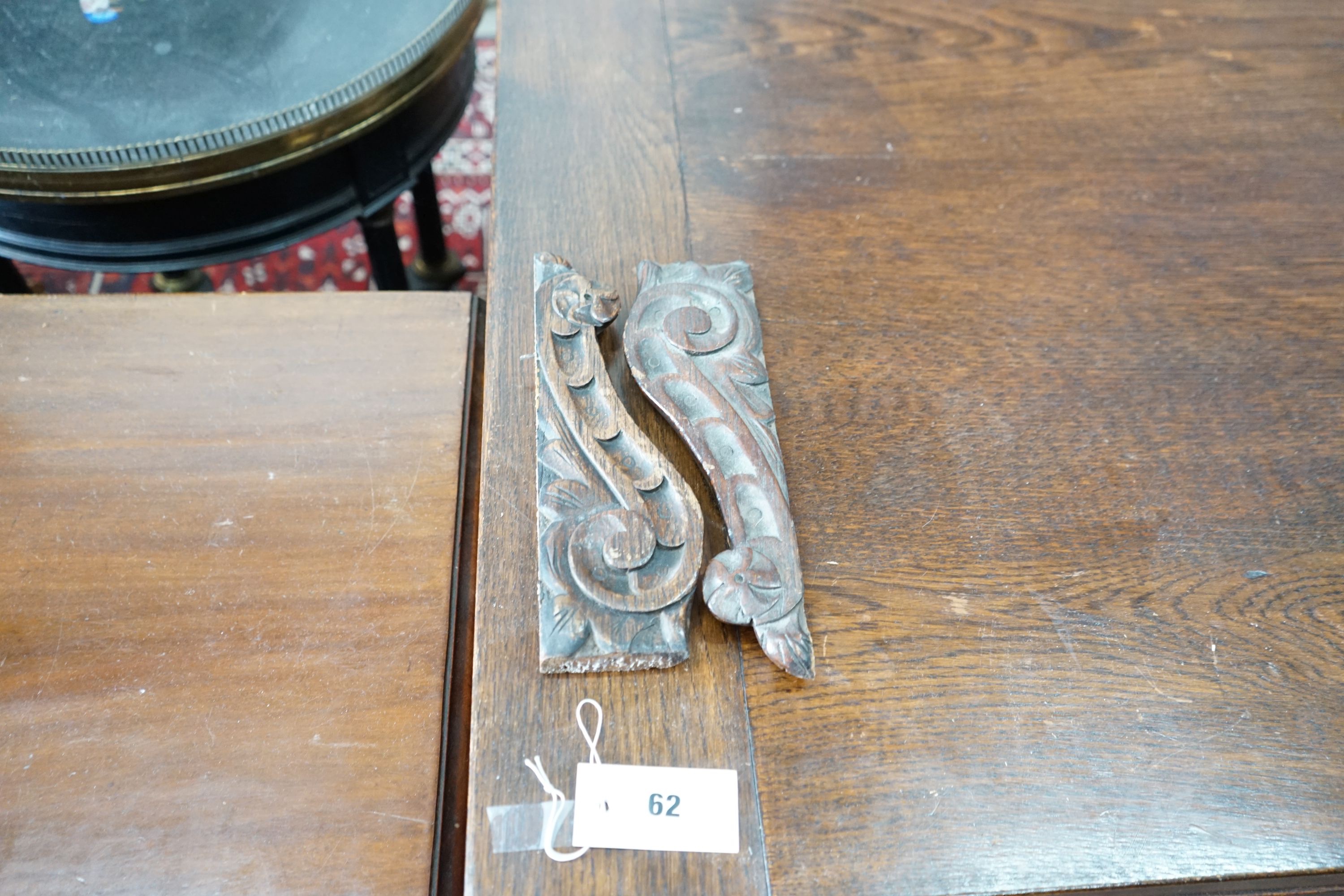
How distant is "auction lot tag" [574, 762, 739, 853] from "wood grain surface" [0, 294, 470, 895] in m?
0.09

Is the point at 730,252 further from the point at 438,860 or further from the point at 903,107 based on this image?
the point at 438,860

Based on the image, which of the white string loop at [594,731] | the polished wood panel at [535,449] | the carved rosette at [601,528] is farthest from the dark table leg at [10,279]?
the white string loop at [594,731]

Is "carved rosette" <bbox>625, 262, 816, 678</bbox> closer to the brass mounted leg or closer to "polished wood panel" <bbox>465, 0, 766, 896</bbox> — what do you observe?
"polished wood panel" <bbox>465, 0, 766, 896</bbox>

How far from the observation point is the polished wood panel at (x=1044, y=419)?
0.47m

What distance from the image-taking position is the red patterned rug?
4.26 ft

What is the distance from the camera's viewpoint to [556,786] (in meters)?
0.46

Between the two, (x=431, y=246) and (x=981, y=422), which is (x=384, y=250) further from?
(x=981, y=422)

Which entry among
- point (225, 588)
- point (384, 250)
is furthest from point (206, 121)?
point (225, 588)

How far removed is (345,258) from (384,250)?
41 centimetres

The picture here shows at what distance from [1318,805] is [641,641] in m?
0.37

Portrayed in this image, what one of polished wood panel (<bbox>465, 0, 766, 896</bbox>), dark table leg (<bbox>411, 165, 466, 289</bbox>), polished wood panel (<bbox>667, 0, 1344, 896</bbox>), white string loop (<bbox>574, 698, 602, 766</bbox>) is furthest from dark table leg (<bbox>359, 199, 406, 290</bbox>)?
white string loop (<bbox>574, 698, 602, 766</bbox>)

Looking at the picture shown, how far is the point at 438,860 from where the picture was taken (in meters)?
0.48

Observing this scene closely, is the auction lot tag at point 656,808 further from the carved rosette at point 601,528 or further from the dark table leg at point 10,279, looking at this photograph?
the dark table leg at point 10,279

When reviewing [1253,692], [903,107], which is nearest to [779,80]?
[903,107]
